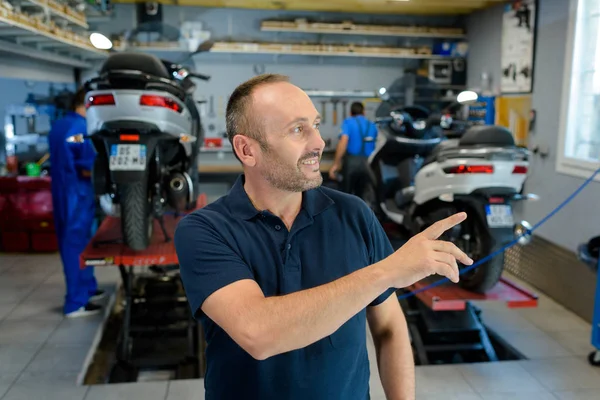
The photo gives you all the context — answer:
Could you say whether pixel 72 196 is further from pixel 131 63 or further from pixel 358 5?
pixel 358 5

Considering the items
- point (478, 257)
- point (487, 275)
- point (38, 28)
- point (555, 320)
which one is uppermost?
point (38, 28)

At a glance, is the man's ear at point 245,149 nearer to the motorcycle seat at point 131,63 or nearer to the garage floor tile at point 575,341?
the motorcycle seat at point 131,63

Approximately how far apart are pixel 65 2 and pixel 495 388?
15.8 ft

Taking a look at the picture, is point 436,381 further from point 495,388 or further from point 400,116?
point 400,116

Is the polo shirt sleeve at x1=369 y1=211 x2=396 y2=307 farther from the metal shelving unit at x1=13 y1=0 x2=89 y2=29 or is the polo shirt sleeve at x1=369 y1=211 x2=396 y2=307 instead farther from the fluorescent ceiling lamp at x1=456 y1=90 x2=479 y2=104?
the metal shelving unit at x1=13 y1=0 x2=89 y2=29

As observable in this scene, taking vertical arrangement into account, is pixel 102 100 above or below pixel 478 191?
above

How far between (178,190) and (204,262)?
8.07 feet

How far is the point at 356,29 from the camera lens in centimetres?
757

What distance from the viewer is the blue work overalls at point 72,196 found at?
397 centimetres

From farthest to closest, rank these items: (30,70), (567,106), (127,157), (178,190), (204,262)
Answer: (30,70)
(567,106)
(178,190)
(127,157)
(204,262)

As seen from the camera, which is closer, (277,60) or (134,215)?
(134,215)

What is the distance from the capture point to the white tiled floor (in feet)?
9.78

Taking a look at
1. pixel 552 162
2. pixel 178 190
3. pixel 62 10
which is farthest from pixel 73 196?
pixel 552 162

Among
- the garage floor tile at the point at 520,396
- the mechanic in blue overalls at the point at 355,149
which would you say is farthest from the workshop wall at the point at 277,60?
the garage floor tile at the point at 520,396
